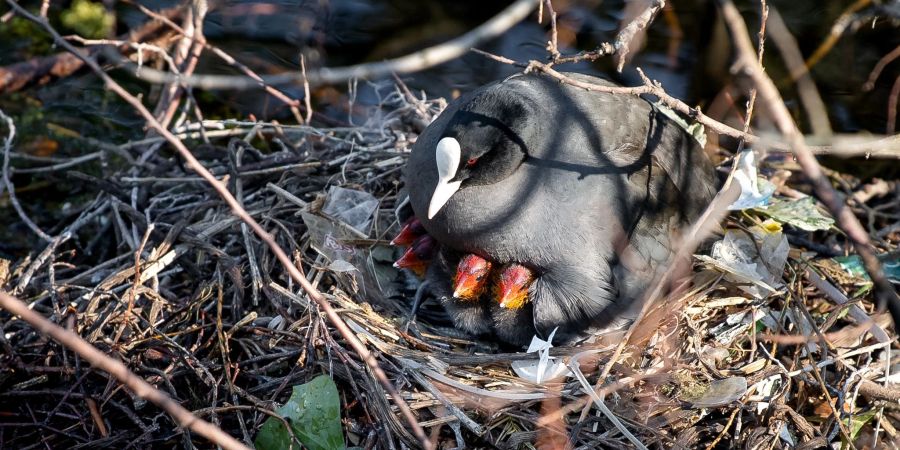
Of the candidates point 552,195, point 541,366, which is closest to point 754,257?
point 552,195

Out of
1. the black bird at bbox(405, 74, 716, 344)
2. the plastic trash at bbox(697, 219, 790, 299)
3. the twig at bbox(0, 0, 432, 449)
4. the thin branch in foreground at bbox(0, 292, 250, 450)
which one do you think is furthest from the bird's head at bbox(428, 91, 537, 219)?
the thin branch in foreground at bbox(0, 292, 250, 450)

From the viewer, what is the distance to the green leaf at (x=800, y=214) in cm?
341

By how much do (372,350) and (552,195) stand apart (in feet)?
2.65

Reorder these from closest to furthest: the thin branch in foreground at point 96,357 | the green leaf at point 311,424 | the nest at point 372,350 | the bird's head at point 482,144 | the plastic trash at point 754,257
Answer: the thin branch in foreground at point 96,357 → the green leaf at point 311,424 → the nest at point 372,350 → the bird's head at point 482,144 → the plastic trash at point 754,257

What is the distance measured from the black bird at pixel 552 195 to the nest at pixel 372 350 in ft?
0.59

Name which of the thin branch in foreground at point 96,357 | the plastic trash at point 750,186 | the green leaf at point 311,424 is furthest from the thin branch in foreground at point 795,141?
the plastic trash at point 750,186

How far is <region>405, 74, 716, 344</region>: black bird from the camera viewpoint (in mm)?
2988

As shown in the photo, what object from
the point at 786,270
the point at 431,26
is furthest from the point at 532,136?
the point at 431,26

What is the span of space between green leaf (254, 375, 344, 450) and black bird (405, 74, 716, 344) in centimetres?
68

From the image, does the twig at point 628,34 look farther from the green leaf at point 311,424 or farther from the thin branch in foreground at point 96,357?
the thin branch in foreground at point 96,357

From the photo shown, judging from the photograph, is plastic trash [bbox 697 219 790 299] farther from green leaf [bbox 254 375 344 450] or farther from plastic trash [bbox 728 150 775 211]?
green leaf [bbox 254 375 344 450]

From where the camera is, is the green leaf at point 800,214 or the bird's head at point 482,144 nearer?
the bird's head at point 482,144

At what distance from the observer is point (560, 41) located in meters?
4.85

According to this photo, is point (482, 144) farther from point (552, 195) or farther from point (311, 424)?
point (311, 424)
